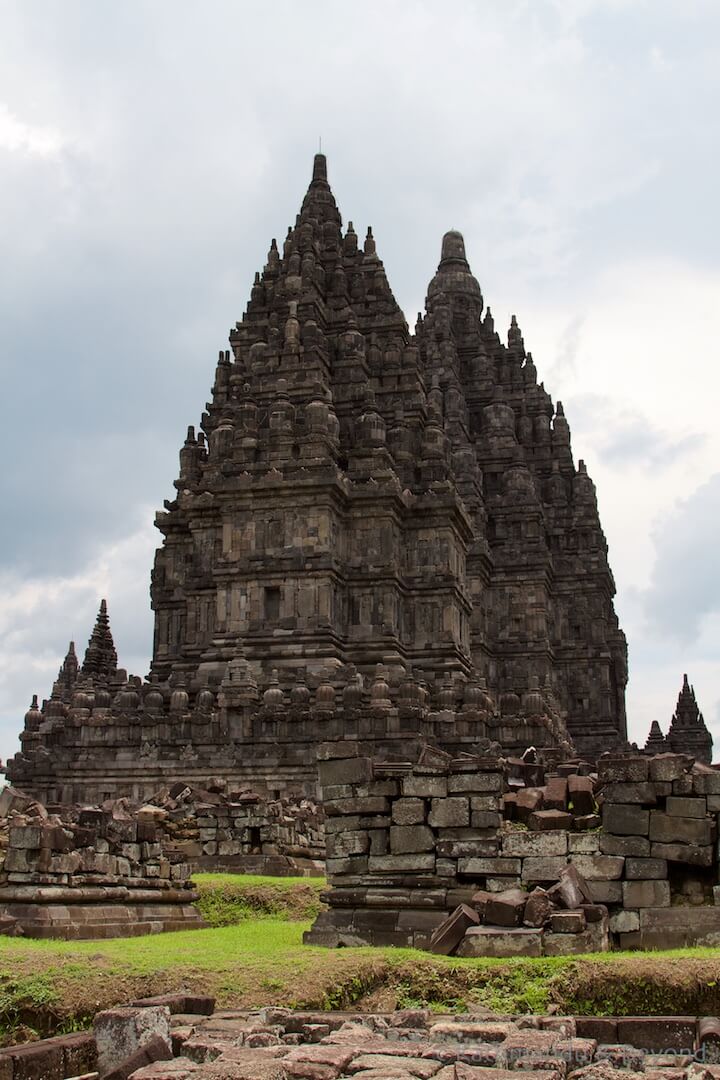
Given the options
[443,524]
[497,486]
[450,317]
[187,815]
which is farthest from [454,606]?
[450,317]

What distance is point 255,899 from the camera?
2022 cm

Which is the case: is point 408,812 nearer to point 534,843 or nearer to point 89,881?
point 534,843

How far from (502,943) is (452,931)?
563mm

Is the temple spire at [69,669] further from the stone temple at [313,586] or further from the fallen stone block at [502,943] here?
the fallen stone block at [502,943]

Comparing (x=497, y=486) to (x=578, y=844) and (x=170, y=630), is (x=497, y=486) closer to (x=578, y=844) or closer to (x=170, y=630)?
(x=170, y=630)

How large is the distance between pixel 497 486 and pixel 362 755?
45.4 metres

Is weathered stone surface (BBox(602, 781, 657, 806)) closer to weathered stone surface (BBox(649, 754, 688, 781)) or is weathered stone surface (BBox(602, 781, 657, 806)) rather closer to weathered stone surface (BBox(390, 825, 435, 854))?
weathered stone surface (BBox(649, 754, 688, 781))

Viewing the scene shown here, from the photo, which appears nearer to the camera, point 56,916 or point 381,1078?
point 381,1078

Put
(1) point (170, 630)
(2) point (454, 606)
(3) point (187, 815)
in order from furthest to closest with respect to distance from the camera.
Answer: (1) point (170, 630) → (2) point (454, 606) → (3) point (187, 815)

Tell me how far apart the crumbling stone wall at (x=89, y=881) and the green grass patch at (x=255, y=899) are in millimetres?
590

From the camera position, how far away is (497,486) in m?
60.6

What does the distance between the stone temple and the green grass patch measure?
8888 mm

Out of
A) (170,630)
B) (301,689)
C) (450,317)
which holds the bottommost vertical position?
(301,689)

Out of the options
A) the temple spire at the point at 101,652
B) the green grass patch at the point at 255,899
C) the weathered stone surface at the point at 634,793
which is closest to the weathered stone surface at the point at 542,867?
the weathered stone surface at the point at 634,793
